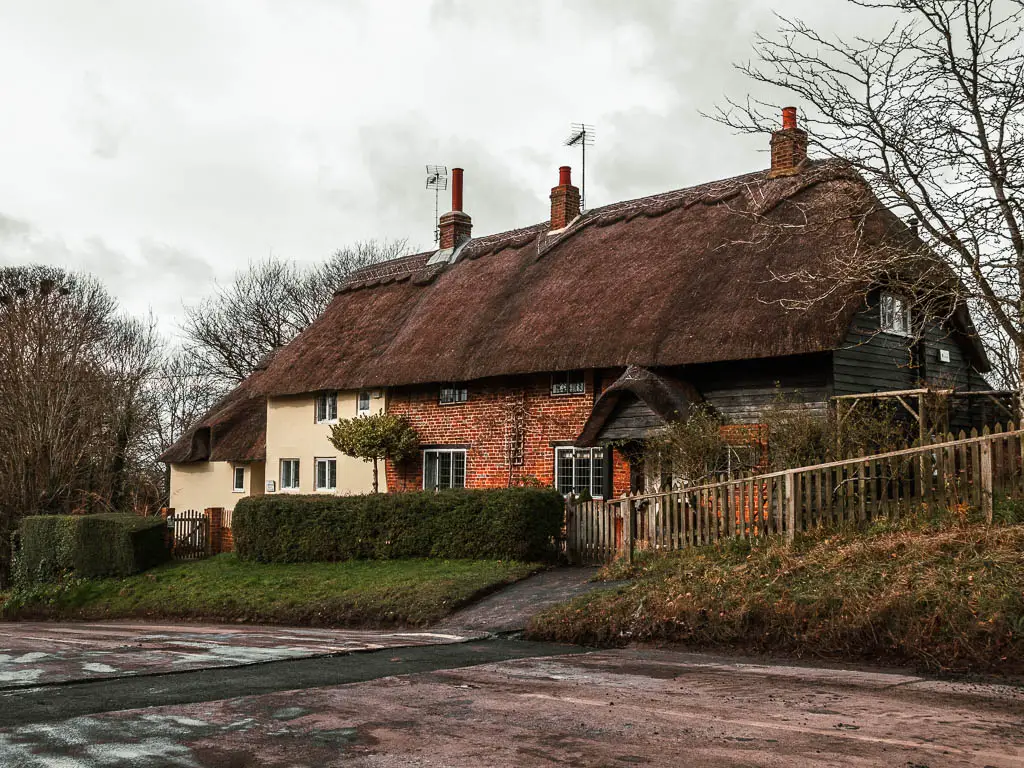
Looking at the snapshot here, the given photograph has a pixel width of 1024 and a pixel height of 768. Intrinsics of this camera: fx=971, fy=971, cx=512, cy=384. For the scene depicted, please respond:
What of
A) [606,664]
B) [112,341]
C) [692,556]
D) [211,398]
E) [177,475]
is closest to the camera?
[606,664]

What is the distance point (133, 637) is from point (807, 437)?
427 inches

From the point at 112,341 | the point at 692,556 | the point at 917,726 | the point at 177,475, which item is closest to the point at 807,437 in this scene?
the point at 692,556

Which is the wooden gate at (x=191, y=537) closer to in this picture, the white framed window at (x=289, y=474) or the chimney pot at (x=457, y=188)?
the white framed window at (x=289, y=474)

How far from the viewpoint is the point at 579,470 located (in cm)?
2275

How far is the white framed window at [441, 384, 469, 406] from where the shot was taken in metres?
25.1

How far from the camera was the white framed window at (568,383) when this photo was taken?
22516 millimetres

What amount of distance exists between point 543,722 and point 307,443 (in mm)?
24075

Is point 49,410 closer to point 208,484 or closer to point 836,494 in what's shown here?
point 208,484

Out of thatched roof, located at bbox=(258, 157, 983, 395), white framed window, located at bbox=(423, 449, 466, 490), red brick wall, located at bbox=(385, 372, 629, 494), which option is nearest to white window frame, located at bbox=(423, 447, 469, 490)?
white framed window, located at bbox=(423, 449, 466, 490)

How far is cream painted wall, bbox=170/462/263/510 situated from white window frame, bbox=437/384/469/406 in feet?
37.7

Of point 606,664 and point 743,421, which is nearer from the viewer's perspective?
point 606,664

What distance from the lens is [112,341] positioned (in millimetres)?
43562

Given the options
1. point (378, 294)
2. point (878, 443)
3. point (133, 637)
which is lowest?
point (133, 637)

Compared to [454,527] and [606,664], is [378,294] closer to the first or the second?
[454,527]
